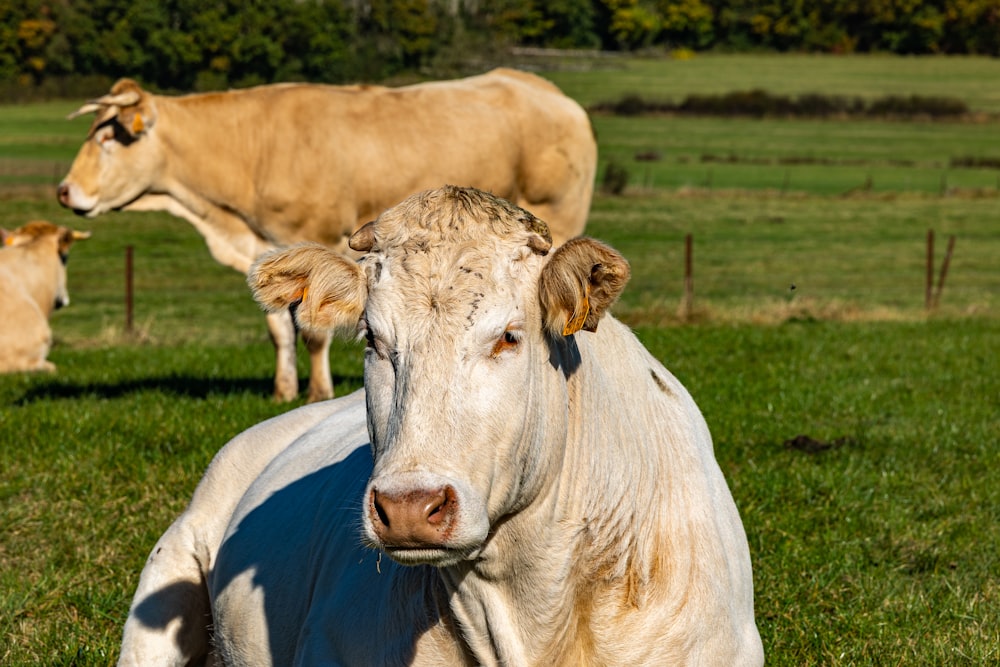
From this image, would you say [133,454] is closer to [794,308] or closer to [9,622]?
[9,622]

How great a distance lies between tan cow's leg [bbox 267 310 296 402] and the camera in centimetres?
1127

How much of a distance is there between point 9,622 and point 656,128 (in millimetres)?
82310

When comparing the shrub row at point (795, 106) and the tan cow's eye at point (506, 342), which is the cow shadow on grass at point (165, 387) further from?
the shrub row at point (795, 106)

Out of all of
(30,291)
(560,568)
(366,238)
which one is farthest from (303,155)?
(560,568)

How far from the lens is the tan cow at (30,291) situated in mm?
14508

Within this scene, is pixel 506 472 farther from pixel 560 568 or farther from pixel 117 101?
pixel 117 101

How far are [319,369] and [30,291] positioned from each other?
6.80 metres

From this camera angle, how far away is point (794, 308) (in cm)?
2055

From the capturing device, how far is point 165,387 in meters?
11.9

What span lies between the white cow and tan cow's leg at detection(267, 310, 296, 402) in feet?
22.7

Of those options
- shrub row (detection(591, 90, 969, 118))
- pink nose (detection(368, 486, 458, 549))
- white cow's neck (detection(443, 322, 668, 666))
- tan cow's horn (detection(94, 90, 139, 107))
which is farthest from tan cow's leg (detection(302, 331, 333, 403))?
shrub row (detection(591, 90, 969, 118))

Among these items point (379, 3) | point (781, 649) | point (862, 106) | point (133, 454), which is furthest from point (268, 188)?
point (862, 106)

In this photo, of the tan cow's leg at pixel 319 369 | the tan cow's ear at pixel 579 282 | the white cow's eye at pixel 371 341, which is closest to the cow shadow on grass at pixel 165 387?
the tan cow's leg at pixel 319 369

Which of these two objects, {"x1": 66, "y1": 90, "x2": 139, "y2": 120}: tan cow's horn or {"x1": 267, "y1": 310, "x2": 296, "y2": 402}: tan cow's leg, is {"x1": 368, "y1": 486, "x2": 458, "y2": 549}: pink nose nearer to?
{"x1": 267, "y1": 310, "x2": 296, "y2": 402}: tan cow's leg
